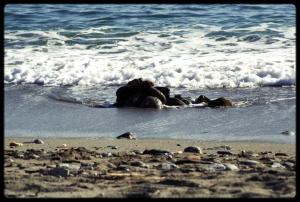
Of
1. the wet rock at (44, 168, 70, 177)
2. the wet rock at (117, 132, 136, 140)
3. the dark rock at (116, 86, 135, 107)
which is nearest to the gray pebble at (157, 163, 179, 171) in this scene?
the wet rock at (44, 168, 70, 177)

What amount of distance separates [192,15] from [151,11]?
1.13 metres

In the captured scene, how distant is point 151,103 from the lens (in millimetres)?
7918

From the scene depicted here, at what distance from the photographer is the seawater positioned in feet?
22.8

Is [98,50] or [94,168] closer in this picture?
[94,168]

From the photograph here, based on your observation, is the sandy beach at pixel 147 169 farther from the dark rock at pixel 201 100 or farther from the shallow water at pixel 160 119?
the dark rock at pixel 201 100

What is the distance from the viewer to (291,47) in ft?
37.2

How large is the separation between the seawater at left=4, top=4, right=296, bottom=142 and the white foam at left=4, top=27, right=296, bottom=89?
2 cm

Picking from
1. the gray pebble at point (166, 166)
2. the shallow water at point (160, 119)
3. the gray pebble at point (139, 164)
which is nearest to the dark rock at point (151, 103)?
the shallow water at point (160, 119)

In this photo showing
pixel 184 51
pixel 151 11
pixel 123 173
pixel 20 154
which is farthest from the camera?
pixel 151 11

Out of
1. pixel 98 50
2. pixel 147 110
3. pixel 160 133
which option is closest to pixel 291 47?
pixel 98 50

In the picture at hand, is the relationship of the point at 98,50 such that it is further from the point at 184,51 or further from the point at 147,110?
the point at 147,110

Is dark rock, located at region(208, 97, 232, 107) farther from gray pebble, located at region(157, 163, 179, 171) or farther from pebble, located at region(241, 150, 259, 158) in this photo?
gray pebble, located at region(157, 163, 179, 171)

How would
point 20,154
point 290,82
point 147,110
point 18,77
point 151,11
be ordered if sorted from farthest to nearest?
point 151,11
point 18,77
point 290,82
point 147,110
point 20,154

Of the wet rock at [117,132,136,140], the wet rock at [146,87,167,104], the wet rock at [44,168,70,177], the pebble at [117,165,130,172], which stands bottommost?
the wet rock at [117,132,136,140]
